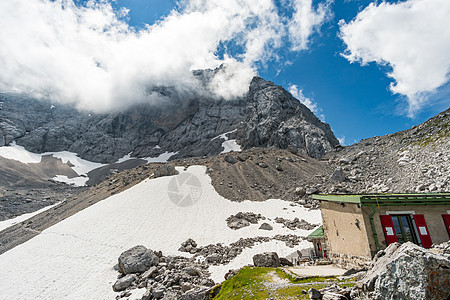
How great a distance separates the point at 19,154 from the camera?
384 ft

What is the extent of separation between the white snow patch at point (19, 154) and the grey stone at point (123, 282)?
12696 cm

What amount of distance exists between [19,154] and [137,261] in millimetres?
135694

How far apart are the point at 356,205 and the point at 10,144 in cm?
16371

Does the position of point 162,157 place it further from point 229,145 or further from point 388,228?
point 388,228

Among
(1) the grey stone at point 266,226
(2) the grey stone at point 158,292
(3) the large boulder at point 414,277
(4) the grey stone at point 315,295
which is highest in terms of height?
(1) the grey stone at point 266,226

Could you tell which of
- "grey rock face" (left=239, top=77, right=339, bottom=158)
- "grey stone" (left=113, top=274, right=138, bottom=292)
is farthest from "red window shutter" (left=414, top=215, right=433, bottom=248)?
"grey rock face" (left=239, top=77, right=339, bottom=158)

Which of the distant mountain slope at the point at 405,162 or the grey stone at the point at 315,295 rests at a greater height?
the distant mountain slope at the point at 405,162

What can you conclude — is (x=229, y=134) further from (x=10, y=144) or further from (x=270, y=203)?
(x=10, y=144)

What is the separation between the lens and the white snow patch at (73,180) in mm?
103969

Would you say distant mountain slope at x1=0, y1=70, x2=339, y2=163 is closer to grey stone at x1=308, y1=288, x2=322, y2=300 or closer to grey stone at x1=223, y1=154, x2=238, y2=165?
grey stone at x1=223, y1=154, x2=238, y2=165

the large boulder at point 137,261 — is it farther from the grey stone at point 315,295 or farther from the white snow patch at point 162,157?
the white snow patch at point 162,157

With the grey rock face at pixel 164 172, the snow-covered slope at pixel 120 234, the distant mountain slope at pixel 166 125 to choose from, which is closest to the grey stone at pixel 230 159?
the snow-covered slope at pixel 120 234

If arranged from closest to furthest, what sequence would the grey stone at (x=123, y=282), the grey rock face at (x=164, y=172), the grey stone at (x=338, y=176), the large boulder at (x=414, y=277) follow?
the large boulder at (x=414, y=277) < the grey stone at (x=123, y=282) < the grey stone at (x=338, y=176) < the grey rock face at (x=164, y=172)

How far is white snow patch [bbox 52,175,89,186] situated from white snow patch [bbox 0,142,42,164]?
2053cm
